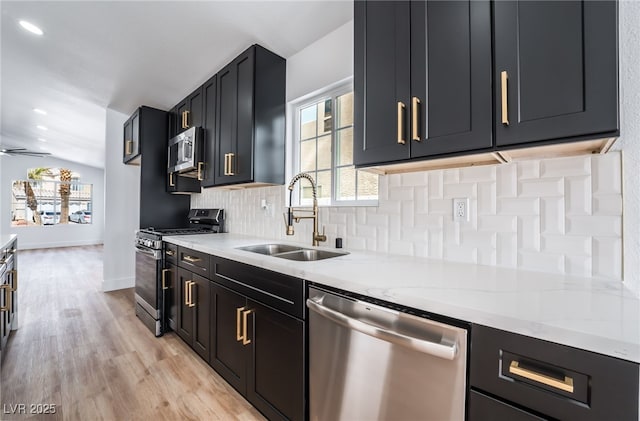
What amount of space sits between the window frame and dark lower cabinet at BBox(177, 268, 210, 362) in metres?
1.02

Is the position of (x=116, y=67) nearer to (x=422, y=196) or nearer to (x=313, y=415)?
(x=422, y=196)

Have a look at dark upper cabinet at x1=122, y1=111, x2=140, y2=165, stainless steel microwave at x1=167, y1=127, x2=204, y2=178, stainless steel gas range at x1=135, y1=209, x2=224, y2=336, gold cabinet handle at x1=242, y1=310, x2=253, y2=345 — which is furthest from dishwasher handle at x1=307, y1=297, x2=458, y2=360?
dark upper cabinet at x1=122, y1=111, x2=140, y2=165

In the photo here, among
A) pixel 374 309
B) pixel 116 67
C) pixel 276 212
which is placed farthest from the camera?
pixel 116 67

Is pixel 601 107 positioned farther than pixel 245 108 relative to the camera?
No

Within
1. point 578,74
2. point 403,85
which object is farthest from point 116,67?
point 578,74

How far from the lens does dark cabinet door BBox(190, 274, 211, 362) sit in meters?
1.95

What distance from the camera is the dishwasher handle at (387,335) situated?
31.6 inches

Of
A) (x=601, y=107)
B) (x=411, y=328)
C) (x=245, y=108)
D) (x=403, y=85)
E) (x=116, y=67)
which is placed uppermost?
(x=116, y=67)

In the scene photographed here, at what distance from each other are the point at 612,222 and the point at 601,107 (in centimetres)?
48

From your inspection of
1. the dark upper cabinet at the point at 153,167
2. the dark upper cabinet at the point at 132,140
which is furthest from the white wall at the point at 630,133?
the dark upper cabinet at the point at 132,140

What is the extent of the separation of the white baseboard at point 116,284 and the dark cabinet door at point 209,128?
2641 mm

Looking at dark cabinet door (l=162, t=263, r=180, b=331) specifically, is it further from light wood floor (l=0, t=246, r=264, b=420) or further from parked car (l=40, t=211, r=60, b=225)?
parked car (l=40, t=211, r=60, b=225)

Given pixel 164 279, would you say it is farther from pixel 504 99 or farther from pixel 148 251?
pixel 504 99

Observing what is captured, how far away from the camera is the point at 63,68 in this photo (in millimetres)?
2881
